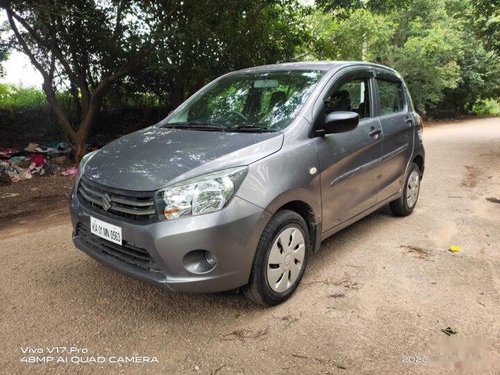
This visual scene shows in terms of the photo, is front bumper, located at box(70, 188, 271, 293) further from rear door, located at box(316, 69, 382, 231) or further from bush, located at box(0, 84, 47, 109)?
bush, located at box(0, 84, 47, 109)

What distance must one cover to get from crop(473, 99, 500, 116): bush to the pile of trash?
2454cm

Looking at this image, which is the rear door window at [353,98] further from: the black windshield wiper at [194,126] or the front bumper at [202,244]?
the front bumper at [202,244]

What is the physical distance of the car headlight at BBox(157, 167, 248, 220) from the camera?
244 cm

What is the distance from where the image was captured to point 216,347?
8.17 ft

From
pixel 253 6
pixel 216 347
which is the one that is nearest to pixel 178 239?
pixel 216 347

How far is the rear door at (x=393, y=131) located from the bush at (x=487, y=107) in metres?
23.8

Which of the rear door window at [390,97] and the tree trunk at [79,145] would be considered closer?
the rear door window at [390,97]

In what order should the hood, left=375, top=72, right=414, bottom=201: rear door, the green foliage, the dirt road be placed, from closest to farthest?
the dirt road < the hood < left=375, top=72, right=414, bottom=201: rear door < the green foliage

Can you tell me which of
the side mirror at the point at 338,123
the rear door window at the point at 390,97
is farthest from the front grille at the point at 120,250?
the rear door window at the point at 390,97

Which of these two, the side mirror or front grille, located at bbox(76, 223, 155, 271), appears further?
the side mirror

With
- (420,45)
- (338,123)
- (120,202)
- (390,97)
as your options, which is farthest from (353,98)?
(420,45)

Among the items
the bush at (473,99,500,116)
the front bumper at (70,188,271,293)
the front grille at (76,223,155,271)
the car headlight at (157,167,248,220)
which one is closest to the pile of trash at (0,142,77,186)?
the front grille at (76,223,155,271)

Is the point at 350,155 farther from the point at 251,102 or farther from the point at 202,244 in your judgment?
the point at 202,244

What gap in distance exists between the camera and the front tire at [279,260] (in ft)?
8.83
